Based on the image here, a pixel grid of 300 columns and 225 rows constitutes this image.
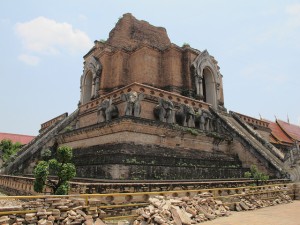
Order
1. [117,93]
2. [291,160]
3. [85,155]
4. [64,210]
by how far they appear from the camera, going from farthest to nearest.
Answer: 1. [117,93]
2. [291,160]
3. [85,155]
4. [64,210]

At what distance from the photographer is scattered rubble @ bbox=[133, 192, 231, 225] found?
6.14 meters

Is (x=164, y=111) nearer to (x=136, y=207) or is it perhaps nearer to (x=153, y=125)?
(x=153, y=125)

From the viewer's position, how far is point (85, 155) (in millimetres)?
12742

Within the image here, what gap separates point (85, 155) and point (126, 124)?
9.24 ft

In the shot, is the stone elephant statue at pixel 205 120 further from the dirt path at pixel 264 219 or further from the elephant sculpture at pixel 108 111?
the dirt path at pixel 264 219

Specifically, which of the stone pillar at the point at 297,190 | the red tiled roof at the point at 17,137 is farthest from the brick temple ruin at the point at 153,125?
the red tiled roof at the point at 17,137

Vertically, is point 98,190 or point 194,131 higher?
point 194,131

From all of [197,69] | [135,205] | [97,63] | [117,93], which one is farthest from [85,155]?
[197,69]

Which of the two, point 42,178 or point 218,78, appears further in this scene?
point 218,78

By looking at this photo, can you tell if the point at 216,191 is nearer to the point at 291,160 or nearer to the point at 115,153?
the point at 115,153

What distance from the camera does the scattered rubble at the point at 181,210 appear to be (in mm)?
6145

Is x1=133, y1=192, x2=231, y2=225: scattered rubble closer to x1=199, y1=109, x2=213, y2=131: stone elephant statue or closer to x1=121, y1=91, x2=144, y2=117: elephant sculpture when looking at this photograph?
x1=121, y1=91, x2=144, y2=117: elephant sculpture

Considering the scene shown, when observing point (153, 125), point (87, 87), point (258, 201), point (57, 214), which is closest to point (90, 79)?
point (87, 87)

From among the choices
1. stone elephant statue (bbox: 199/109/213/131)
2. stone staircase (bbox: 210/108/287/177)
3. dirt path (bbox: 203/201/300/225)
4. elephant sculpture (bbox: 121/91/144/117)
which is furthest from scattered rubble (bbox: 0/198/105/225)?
stone staircase (bbox: 210/108/287/177)
